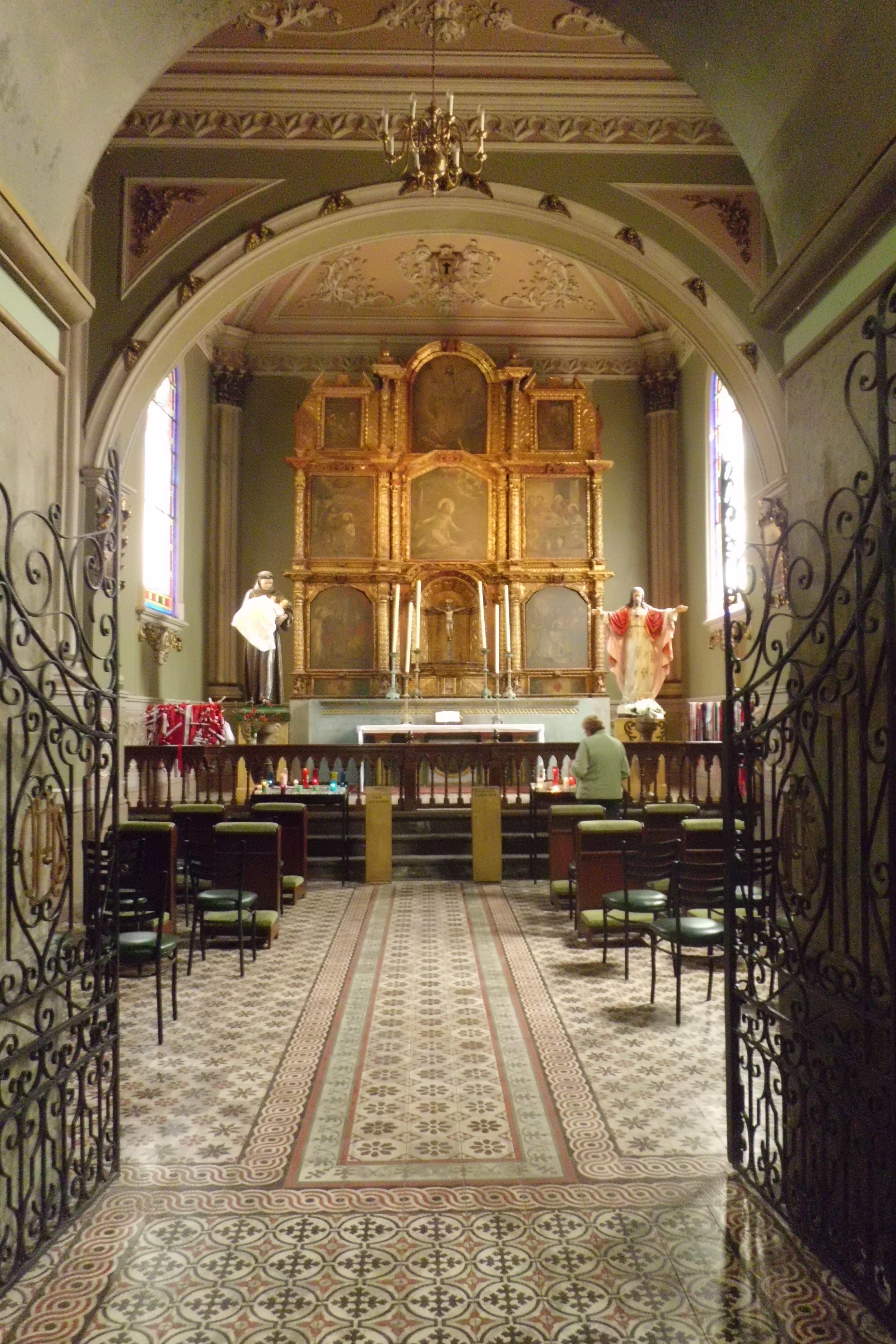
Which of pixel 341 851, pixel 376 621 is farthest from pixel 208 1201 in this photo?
pixel 376 621

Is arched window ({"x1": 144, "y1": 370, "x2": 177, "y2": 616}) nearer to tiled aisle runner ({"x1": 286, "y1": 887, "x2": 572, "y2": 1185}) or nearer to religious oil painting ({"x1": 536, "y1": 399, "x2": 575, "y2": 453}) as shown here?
religious oil painting ({"x1": 536, "y1": 399, "x2": 575, "y2": 453})

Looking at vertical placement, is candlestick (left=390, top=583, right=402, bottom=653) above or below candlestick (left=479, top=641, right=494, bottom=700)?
above

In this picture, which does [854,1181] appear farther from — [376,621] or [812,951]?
[376,621]

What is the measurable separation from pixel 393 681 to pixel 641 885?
8952 millimetres

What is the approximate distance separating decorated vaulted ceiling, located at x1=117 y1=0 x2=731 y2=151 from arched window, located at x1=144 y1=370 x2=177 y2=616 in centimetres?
472

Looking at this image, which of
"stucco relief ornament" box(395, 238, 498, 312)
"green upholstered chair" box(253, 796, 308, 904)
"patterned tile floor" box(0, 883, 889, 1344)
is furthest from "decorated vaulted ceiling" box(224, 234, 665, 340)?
"patterned tile floor" box(0, 883, 889, 1344)

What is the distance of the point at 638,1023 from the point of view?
18.3 ft

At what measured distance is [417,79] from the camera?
9.23m

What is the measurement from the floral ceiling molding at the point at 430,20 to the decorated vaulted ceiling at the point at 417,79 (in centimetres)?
1

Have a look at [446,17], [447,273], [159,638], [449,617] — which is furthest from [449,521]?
[446,17]

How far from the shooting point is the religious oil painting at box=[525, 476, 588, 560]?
54.0 ft

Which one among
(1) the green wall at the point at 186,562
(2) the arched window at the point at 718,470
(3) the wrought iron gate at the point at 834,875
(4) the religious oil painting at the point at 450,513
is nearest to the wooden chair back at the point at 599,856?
(3) the wrought iron gate at the point at 834,875

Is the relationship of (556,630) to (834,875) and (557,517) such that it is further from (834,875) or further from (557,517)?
(834,875)

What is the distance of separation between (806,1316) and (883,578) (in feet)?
6.96
